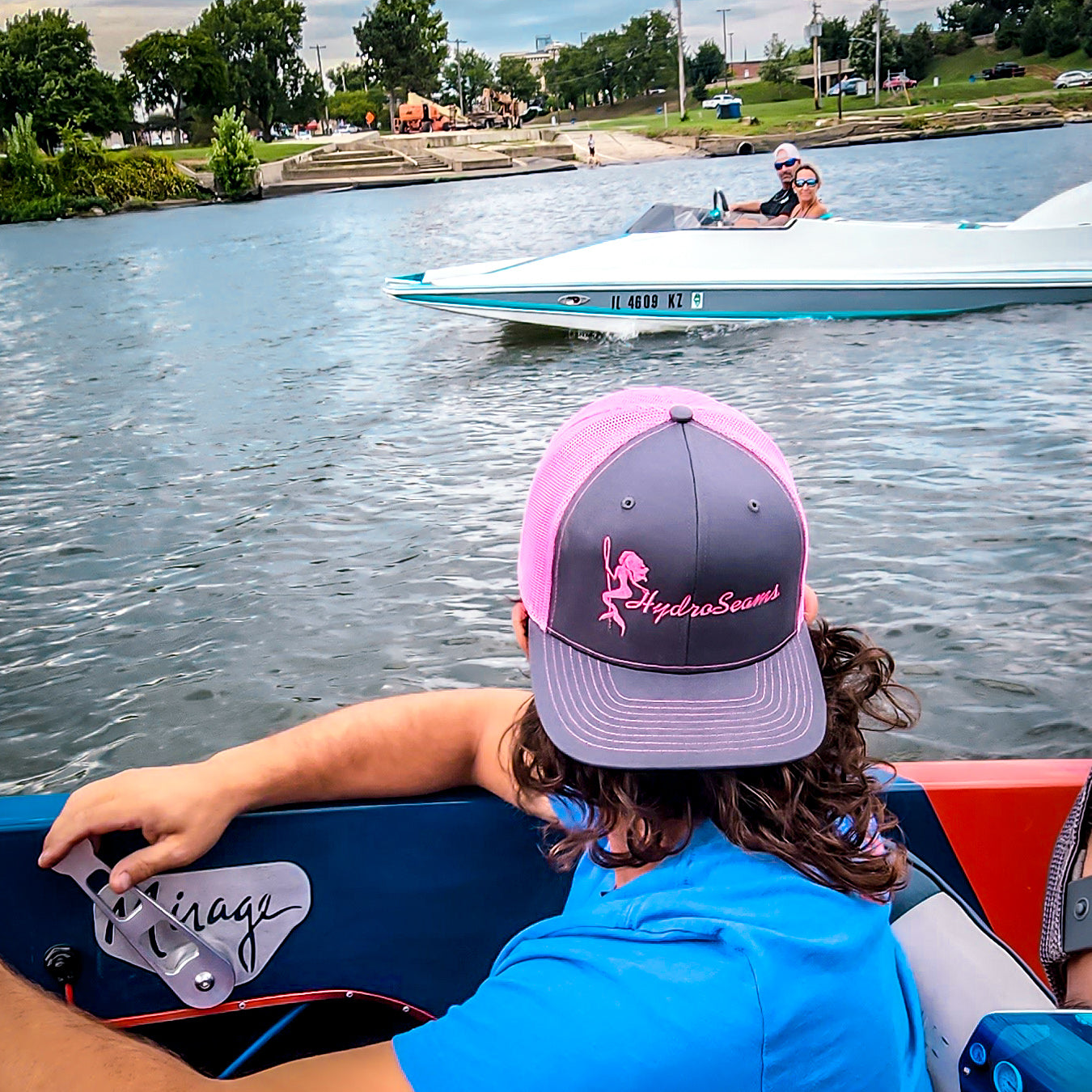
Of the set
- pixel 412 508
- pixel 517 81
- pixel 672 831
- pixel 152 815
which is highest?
pixel 517 81

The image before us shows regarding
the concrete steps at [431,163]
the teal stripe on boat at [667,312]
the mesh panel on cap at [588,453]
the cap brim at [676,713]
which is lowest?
the concrete steps at [431,163]

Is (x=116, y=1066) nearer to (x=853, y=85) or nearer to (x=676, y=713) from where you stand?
(x=676, y=713)

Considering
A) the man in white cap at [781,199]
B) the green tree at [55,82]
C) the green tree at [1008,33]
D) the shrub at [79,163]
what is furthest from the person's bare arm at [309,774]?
the green tree at [1008,33]

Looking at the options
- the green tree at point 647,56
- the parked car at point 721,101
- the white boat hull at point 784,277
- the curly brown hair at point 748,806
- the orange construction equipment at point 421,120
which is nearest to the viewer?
the curly brown hair at point 748,806

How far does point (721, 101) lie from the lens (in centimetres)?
9075

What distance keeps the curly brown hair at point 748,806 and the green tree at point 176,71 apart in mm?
94349

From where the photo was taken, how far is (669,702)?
3.46 ft

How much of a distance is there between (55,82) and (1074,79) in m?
66.3

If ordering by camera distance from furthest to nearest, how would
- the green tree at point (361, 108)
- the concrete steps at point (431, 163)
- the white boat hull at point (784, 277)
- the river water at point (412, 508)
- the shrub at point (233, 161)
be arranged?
the green tree at point (361, 108)
the concrete steps at point (431, 163)
the shrub at point (233, 161)
the white boat hull at point (784, 277)
the river water at point (412, 508)

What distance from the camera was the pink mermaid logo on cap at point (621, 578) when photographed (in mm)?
1043

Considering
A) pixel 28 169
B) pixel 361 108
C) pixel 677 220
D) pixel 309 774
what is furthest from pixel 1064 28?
pixel 309 774

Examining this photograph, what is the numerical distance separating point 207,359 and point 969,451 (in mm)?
9008

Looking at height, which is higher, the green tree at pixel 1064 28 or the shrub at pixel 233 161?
the green tree at pixel 1064 28

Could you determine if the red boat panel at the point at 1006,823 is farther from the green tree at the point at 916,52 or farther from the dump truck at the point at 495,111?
the green tree at the point at 916,52
